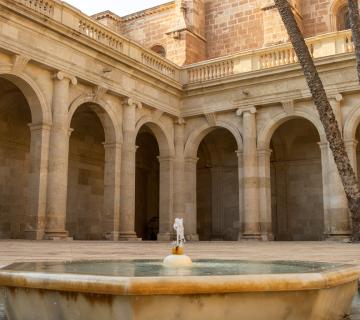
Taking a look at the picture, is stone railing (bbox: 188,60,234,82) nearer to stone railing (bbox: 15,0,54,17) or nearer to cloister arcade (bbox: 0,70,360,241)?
cloister arcade (bbox: 0,70,360,241)

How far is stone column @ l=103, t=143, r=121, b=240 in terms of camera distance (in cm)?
1650

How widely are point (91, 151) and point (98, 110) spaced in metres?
5.07

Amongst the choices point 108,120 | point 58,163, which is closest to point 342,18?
point 108,120

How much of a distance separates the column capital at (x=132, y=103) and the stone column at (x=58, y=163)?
259 centimetres

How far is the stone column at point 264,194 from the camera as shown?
18281mm

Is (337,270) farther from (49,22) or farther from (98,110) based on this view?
(98,110)

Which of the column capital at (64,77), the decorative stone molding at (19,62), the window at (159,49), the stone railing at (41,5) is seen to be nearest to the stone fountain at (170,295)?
the decorative stone molding at (19,62)

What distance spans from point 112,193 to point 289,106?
7.05m

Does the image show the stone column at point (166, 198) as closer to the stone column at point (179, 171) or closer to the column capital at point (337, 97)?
the stone column at point (179, 171)

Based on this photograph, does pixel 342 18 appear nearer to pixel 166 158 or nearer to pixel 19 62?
pixel 166 158

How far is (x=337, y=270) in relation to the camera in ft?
9.46

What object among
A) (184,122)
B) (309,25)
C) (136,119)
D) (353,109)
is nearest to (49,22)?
(136,119)

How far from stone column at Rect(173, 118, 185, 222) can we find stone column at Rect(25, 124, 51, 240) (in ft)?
21.4

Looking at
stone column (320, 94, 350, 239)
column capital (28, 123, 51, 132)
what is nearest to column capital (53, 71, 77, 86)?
column capital (28, 123, 51, 132)
